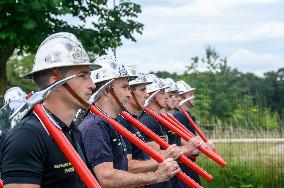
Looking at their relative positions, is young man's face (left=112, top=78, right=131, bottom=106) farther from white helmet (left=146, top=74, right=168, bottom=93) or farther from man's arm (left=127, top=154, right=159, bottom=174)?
white helmet (left=146, top=74, right=168, bottom=93)

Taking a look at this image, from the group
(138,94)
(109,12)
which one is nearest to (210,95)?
(109,12)

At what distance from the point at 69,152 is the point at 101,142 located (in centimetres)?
143

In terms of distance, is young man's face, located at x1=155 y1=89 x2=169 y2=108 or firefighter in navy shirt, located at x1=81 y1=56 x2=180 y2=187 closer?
firefighter in navy shirt, located at x1=81 y1=56 x2=180 y2=187

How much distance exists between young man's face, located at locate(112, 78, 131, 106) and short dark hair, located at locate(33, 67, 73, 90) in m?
1.70

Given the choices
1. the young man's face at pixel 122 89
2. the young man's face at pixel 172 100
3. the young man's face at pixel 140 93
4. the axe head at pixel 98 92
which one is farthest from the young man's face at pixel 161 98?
the axe head at pixel 98 92

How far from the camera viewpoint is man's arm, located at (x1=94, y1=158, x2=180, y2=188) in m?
4.84

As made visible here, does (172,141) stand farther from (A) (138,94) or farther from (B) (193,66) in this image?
(B) (193,66)

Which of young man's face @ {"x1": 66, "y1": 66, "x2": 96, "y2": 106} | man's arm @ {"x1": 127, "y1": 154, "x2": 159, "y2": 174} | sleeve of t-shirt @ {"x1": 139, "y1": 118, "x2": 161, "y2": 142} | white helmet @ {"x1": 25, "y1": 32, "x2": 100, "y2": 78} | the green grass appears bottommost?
the green grass

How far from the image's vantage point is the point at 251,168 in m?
13.2

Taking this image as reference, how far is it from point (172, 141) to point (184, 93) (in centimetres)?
308

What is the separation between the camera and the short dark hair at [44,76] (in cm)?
371

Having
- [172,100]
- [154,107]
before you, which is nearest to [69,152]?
[154,107]

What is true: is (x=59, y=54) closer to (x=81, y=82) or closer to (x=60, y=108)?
(x=81, y=82)

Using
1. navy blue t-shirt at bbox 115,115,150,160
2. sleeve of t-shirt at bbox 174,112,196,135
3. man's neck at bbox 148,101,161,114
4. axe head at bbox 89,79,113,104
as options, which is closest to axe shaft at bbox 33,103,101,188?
axe head at bbox 89,79,113,104
